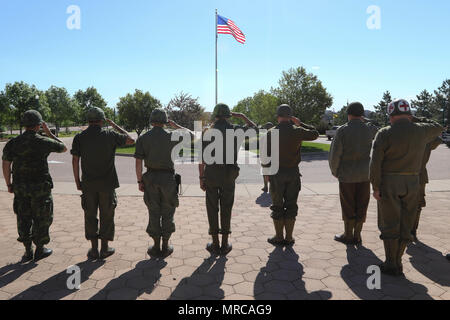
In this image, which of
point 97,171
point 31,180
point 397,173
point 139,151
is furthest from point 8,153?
point 397,173

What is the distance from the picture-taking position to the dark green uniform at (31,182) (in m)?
3.82

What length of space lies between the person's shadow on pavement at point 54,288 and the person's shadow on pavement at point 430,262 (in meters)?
3.98

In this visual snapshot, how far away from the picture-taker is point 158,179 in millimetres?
3963

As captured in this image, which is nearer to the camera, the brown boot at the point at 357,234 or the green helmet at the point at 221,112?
the green helmet at the point at 221,112

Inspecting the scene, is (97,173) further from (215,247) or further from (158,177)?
(215,247)

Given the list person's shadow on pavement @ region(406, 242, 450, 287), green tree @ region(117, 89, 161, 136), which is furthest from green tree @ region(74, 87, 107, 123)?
person's shadow on pavement @ region(406, 242, 450, 287)

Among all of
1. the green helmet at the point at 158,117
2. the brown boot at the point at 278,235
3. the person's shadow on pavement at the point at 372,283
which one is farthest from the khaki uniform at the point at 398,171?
the green helmet at the point at 158,117

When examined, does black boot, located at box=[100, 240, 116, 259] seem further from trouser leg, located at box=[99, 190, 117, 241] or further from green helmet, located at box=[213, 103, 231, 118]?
green helmet, located at box=[213, 103, 231, 118]

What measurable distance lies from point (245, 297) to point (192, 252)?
1.38m

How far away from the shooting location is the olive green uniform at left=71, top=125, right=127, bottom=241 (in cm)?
387

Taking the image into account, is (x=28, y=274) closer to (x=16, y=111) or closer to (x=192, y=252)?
(x=192, y=252)

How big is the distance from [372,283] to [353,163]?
67.4 inches

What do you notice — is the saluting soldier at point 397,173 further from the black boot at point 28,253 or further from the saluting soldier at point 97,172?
the black boot at point 28,253
